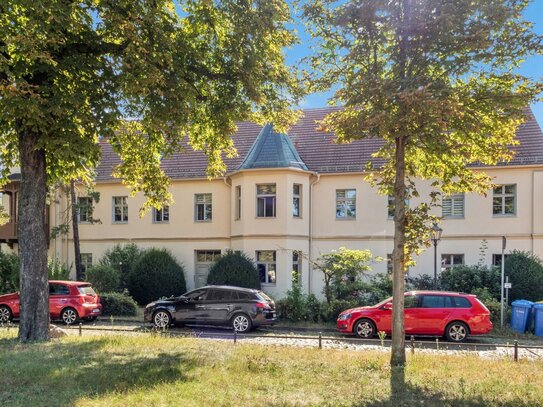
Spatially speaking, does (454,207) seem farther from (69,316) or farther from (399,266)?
(69,316)

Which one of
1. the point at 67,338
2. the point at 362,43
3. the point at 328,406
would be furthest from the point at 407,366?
the point at 67,338

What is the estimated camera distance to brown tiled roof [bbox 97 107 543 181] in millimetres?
24750

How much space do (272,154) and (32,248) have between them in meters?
15.1

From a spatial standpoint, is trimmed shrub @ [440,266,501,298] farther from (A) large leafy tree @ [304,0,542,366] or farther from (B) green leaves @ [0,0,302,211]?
(A) large leafy tree @ [304,0,542,366]

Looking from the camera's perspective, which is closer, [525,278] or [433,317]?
[433,317]

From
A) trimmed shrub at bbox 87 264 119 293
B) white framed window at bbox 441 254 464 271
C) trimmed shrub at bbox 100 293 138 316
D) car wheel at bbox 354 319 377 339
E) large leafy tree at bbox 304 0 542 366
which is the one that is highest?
large leafy tree at bbox 304 0 542 366

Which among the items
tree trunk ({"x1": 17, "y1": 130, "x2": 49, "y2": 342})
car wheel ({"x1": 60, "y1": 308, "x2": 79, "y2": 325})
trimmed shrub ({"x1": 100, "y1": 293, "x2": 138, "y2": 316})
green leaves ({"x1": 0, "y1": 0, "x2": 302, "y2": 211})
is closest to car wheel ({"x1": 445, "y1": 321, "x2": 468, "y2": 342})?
green leaves ({"x1": 0, "y1": 0, "x2": 302, "y2": 211})

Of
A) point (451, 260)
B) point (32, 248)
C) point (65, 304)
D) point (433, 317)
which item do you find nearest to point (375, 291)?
point (433, 317)

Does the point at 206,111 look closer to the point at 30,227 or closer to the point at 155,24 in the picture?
the point at 155,24

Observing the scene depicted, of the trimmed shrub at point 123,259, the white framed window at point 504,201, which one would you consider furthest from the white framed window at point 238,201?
the white framed window at point 504,201

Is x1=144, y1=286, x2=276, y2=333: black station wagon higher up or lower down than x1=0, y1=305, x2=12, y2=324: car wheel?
higher up

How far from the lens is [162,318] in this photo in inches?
724

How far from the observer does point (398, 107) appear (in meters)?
8.36

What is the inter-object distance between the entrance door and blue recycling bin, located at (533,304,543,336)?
15.2 metres
